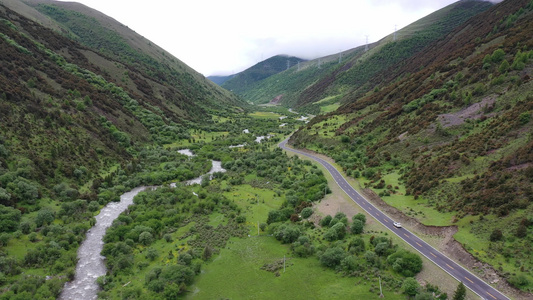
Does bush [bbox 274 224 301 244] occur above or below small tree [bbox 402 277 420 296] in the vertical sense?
below

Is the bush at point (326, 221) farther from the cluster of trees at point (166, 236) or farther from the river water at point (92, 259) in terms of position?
the river water at point (92, 259)

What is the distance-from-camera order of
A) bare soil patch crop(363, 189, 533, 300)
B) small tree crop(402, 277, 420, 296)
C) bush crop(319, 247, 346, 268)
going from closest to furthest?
bare soil patch crop(363, 189, 533, 300)
small tree crop(402, 277, 420, 296)
bush crop(319, 247, 346, 268)

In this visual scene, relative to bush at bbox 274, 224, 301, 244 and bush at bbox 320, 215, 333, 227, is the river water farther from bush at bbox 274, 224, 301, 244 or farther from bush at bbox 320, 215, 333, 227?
bush at bbox 320, 215, 333, 227

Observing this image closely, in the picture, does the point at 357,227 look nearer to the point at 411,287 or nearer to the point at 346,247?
the point at 346,247

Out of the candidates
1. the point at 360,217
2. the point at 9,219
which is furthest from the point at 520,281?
the point at 9,219

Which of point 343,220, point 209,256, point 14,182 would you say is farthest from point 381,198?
point 14,182

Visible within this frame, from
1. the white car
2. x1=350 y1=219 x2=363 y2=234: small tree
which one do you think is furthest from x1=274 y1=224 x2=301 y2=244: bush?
the white car

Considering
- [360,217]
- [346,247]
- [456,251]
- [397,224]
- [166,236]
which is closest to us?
[456,251]
